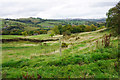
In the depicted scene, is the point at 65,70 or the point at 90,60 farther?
the point at 90,60

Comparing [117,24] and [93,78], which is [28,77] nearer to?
[93,78]

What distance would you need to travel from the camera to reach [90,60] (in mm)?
10938

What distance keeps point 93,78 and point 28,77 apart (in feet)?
19.1

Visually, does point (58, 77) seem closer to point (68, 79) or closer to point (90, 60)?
point (68, 79)

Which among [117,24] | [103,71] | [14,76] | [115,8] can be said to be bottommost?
[14,76]

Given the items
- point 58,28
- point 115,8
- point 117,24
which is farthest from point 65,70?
point 58,28

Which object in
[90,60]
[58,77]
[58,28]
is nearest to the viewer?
[58,77]

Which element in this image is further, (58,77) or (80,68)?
(80,68)

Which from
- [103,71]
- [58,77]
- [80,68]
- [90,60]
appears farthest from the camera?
[90,60]

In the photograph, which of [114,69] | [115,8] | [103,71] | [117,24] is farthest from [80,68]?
[115,8]

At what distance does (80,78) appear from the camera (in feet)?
23.9

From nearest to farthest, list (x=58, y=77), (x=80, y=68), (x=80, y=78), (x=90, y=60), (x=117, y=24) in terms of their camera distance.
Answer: (x=80, y=78) < (x=58, y=77) < (x=80, y=68) < (x=90, y=60) < (x=117, y=24)

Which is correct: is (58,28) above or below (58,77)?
above

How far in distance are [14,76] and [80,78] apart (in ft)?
20.6
